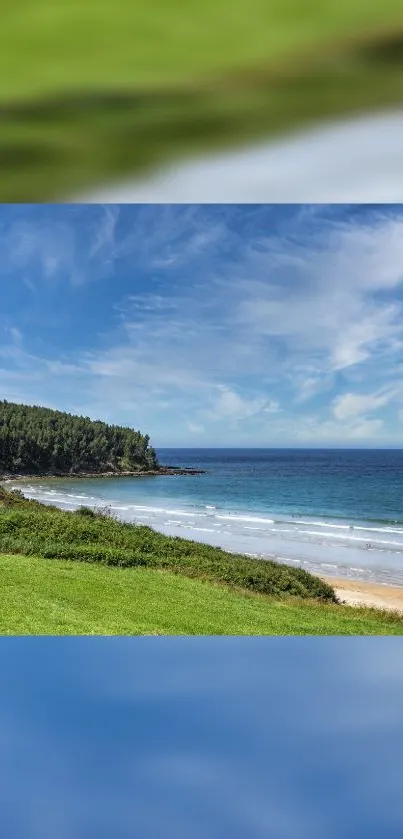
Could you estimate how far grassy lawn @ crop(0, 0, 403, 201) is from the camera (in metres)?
1.84

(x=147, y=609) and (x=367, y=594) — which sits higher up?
(x=367, y=594)

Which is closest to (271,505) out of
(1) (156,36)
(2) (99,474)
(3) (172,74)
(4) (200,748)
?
(2) (99,474)

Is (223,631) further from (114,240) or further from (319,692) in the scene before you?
(114,240)

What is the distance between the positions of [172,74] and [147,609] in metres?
3.64

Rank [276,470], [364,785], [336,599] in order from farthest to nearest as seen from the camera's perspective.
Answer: [276,470], [336,599], [364,785]

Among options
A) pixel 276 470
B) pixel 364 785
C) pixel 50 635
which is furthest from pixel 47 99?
pixel 276 470

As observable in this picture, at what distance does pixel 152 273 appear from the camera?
202 inches

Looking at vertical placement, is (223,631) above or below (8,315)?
below

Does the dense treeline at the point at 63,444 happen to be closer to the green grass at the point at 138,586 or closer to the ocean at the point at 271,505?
the ocean at the point at 271,505

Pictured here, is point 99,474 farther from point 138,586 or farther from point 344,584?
point 344,584

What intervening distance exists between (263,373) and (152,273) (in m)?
1.05

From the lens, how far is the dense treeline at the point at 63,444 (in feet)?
15.8

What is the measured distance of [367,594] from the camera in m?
5.41

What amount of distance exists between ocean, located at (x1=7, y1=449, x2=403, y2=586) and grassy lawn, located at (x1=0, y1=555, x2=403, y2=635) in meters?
0.36
